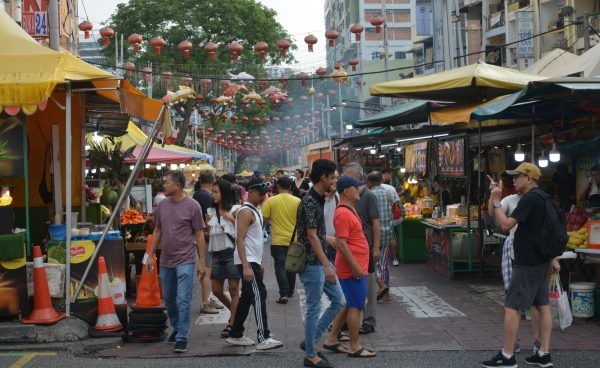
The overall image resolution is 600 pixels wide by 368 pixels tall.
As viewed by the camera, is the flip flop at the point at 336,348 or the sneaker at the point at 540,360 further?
the flip flop at the point at 336,348

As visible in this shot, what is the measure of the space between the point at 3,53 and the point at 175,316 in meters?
3.40

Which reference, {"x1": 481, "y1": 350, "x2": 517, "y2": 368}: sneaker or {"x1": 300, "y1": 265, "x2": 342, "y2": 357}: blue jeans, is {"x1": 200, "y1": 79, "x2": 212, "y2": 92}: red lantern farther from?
{"x1": 481, "y1": 350, "x2": 517, "y2": 368}: sneaker

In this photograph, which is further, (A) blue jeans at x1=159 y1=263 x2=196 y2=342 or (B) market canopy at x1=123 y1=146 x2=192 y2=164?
(B) market canopy at x1=123 y1=146 x2=192 y2=164

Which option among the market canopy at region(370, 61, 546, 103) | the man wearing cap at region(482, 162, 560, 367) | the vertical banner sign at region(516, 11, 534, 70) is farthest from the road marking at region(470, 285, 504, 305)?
the vertical banner sign at region(516, 11, 534, 70)

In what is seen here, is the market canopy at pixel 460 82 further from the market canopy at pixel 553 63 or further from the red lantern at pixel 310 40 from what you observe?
the red lantern at pixel 310 40

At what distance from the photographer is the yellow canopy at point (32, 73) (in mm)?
8461

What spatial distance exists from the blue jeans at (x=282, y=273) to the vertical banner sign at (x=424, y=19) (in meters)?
44.1

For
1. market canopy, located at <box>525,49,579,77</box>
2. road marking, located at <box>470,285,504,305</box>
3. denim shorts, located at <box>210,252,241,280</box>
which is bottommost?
road marking, located at <box>470,285,504,305</box>

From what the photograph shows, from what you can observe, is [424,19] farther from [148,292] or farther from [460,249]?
[148,292]

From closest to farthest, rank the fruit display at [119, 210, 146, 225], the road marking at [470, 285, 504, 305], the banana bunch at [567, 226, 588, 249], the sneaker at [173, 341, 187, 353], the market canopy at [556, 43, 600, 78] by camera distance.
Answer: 1. the sneaker at [173, 341, 187, 353]
2. the banana bunch at [567, 226, 588, 249]
3. the road marking at [470, 285, 504, 305]
4. the fruit display at [119, 210, 146, 225]
5. the market canopy at [556, 43, 600, 78]

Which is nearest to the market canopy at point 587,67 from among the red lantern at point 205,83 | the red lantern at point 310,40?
the red lantern at point 310,40

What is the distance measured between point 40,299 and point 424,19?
48636 millimetres

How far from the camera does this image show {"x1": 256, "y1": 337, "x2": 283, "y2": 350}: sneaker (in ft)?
27.6

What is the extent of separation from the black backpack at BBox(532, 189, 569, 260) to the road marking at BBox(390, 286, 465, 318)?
119 inches
